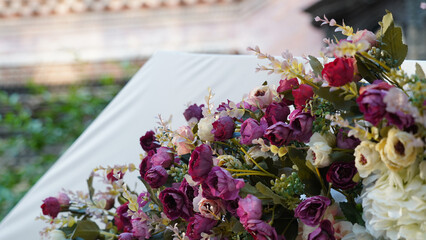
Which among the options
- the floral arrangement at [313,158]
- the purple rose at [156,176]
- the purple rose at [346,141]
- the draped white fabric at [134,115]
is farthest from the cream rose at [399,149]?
the draped white fabric at [134,115]

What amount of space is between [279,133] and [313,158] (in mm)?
47

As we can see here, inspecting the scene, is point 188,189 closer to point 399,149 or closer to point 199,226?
point 199,226

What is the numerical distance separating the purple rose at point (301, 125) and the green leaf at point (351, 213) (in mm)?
87

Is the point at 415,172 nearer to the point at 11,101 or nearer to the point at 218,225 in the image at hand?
the point at 218,225

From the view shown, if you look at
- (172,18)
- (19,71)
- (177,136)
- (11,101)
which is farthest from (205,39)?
(177,136)

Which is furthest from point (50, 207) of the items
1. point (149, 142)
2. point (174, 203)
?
point (174, 203)

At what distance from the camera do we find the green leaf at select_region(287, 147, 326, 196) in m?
0.68

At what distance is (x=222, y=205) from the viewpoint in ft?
2.36

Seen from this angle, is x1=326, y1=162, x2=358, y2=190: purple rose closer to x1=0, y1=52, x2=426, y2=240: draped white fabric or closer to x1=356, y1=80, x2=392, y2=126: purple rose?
x1=356, y1=80, x2=392, y2=126: purple rose

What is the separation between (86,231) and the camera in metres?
1.03

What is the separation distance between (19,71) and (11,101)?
360 cm

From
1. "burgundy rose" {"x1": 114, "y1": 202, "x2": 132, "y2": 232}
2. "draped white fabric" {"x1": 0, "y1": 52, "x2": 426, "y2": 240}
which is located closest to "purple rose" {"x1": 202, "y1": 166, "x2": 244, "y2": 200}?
"burgundy rose" {"x1": 114, "y1": 202, "x2": 132, "y2": 232}

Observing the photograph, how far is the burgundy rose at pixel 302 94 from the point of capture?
689 millimetres

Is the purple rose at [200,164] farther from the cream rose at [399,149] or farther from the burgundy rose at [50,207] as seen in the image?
the burgundy rose at [50,207]
